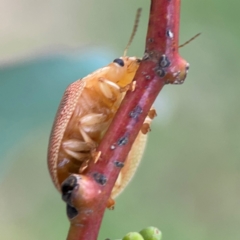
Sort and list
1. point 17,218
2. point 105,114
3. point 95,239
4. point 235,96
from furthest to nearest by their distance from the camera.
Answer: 1. point 235,96
2. point 17,218
3. point 105,114
4. point 95,239

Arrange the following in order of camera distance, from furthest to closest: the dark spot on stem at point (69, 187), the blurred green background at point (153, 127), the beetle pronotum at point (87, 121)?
the blurred green background at point (153, 127)
the beetle pronotum at point (87, 121)
the dark spot on stem at point (69, 187)

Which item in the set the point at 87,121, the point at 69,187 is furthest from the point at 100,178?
the point at 87,121

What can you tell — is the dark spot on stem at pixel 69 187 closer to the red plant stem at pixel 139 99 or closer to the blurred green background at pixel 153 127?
the red plant stem at pixel 139 99

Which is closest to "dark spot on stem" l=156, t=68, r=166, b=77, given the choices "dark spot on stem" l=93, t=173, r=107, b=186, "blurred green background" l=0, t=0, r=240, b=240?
"dark spot on stem" l=93, t=173, r=107, b=186

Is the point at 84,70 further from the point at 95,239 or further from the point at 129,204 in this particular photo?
the point at 95,239

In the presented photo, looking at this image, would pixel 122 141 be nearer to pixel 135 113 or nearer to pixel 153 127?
pixel 135 113

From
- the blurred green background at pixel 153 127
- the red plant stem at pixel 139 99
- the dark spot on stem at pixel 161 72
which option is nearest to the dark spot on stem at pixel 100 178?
the red plant stem at pixel 139 99

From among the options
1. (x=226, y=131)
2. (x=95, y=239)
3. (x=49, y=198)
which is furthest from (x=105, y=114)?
(x=226, y=131)
